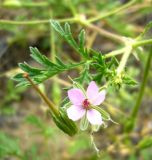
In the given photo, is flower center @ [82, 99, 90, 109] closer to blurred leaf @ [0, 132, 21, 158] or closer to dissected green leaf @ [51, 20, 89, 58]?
dissected green leaf @ [51, 20, 89, 58]

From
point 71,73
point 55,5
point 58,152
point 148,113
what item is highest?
point 55,5

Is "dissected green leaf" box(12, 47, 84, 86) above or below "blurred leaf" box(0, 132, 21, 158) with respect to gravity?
below

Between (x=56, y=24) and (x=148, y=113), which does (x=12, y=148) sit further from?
(x=148, y=113)

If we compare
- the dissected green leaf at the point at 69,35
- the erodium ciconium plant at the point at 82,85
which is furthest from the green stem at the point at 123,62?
the dissected green leaf at the point at 69,35

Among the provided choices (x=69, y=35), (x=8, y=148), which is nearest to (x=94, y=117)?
(x=69, y=35)

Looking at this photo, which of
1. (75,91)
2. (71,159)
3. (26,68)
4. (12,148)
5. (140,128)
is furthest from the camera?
(140,128)

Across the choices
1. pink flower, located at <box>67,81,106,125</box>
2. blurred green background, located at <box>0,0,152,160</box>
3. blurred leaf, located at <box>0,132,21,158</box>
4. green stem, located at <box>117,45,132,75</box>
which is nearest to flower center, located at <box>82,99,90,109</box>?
pink flower, located at <box>67,81,106,125</box>

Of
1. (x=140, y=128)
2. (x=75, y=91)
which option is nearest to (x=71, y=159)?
(x=140, y=128)
